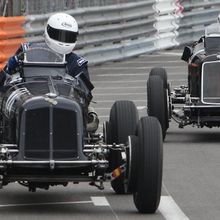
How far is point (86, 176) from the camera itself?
37.8 ft

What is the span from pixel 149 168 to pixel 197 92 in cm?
715

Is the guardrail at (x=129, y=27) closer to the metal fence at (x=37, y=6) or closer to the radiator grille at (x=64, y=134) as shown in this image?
the metal fence at (x=37, y=6)

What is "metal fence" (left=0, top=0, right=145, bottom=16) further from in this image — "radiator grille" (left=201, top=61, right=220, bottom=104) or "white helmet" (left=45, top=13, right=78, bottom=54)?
"white helmet" (left=45, top=13, right=78, bottom=54)

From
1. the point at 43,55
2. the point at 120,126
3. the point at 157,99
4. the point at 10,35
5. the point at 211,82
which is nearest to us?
the point at 120,126

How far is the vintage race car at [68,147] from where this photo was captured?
11258mm

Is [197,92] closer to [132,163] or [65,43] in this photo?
[65,43]

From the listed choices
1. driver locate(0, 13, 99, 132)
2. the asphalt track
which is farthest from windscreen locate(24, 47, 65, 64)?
the asphalt track

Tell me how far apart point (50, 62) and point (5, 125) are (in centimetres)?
106

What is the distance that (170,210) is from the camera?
1176cm

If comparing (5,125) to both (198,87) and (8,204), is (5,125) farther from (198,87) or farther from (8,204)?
(198,87)

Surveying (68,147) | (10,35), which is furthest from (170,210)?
(10,35)

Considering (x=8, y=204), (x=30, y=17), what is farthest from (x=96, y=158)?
(x=30, y=17)

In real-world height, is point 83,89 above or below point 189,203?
above

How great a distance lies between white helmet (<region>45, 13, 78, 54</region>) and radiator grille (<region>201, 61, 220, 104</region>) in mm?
5184
